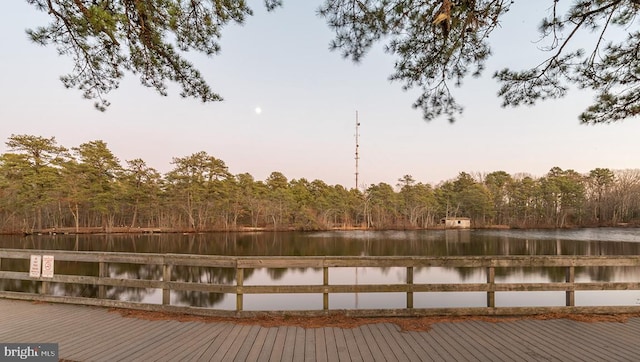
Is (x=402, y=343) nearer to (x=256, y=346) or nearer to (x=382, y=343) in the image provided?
(x=382, y=343)

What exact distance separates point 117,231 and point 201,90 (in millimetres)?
48072

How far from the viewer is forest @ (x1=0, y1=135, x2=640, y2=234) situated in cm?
4000

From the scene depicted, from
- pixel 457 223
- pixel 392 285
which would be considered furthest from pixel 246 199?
pixel 392 285

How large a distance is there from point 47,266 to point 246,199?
146 feet

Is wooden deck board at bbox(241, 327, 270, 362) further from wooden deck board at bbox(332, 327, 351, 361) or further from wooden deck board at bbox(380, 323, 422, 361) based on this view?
wooden deck board at bbox(380, 323, 422, 361)

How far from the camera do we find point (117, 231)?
43281 millimetres

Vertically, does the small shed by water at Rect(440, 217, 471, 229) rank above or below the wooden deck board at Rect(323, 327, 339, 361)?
below

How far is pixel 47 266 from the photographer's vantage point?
5684 mm

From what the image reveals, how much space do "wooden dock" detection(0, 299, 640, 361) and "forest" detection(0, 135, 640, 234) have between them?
42.9 m

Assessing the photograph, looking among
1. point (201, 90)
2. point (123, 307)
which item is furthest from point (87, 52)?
point (123, 307)

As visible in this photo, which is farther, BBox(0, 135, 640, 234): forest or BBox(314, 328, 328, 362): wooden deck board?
BBox(0, 135, 640, 234): forest

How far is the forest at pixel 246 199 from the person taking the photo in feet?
131

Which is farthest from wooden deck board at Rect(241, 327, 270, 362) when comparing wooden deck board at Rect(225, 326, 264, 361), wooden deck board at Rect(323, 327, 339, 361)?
wooden deck board at Rect(323, 327, 339, 361)

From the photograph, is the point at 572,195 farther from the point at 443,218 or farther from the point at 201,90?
the point at 201,90
